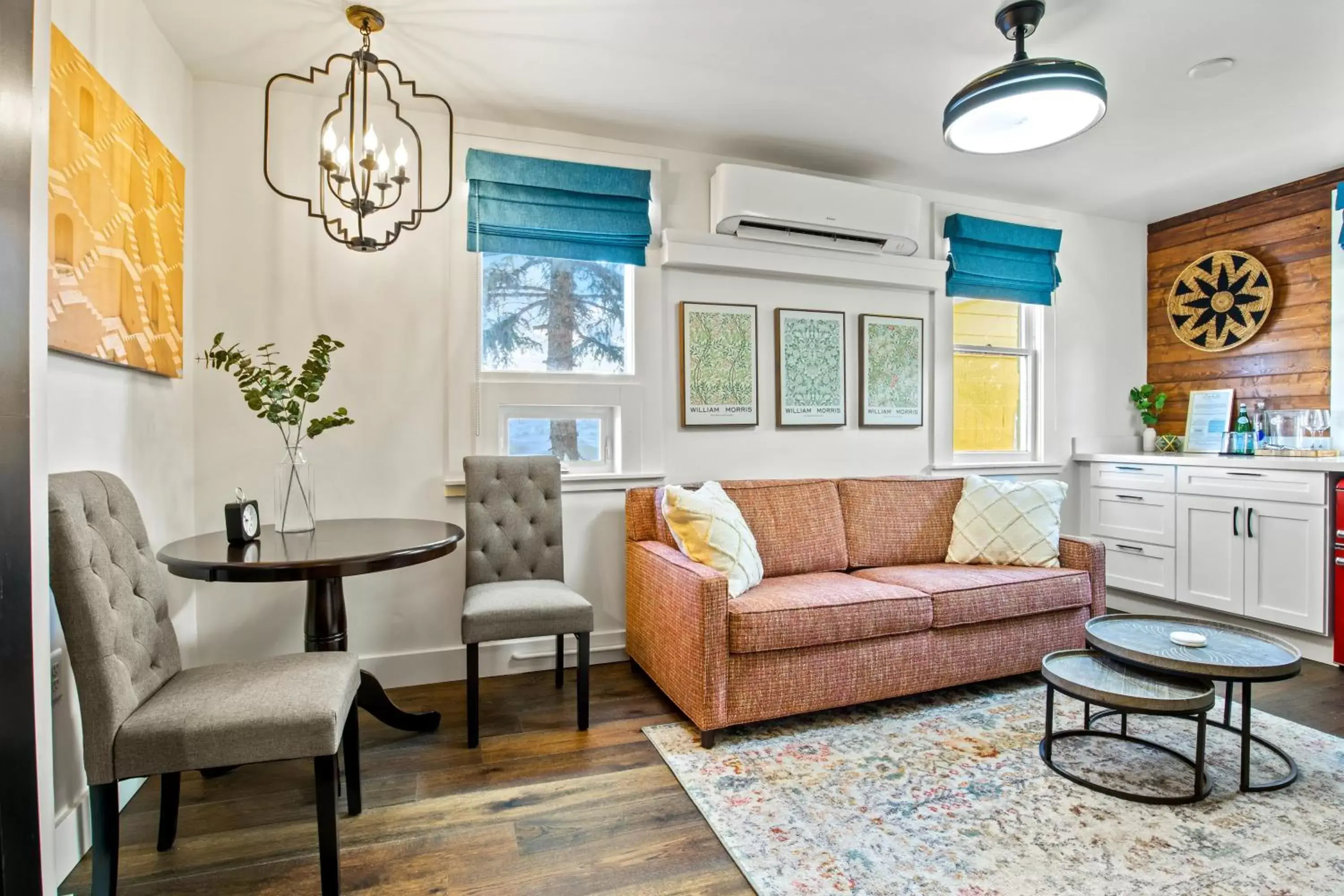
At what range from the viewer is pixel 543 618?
233 centimetres

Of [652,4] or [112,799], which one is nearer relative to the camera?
[112,799]

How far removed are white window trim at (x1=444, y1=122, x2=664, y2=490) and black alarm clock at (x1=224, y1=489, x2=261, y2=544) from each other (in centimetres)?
90

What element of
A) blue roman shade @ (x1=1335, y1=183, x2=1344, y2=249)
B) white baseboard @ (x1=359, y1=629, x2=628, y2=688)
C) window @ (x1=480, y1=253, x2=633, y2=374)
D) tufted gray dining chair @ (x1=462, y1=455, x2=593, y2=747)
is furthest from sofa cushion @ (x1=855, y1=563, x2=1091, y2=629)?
blue roman shade @ (x1=1335, y1=183, x2=1344, y2=249)


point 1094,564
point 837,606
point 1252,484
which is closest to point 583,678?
point 837,606

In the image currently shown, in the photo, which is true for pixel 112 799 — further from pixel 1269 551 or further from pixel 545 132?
pixel 1269 551

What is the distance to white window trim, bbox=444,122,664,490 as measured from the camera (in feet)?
9.43

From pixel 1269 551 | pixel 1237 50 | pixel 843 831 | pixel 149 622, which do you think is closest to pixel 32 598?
pixel 149 622

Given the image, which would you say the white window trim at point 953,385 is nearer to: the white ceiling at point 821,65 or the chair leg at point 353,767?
the white ceiling at point 821,65

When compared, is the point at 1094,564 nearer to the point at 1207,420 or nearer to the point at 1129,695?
the point at 1129,695

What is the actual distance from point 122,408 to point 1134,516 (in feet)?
15.9

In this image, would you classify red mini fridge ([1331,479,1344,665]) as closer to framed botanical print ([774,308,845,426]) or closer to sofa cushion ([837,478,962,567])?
sofa cushion ([837,478,962,567])

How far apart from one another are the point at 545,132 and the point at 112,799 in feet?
9.25

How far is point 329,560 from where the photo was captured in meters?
1.73

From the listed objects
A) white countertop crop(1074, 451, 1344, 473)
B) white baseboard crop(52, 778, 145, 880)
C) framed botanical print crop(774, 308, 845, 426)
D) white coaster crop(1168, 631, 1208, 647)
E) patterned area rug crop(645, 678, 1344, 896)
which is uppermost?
framed botanical print crop(774, 308, 845, 426)
